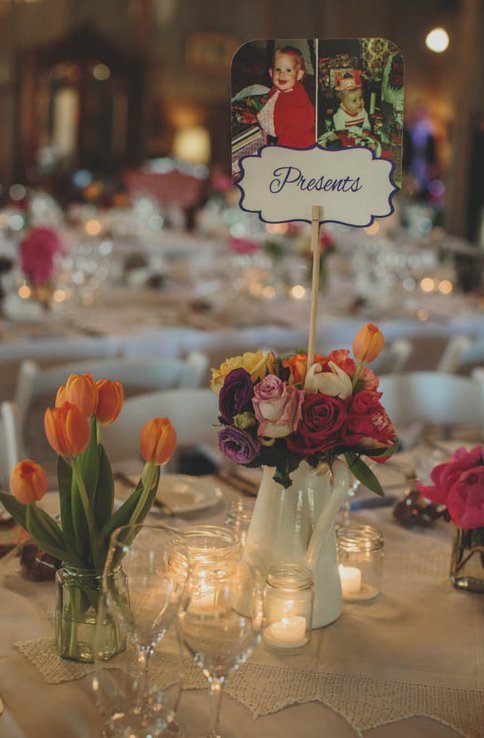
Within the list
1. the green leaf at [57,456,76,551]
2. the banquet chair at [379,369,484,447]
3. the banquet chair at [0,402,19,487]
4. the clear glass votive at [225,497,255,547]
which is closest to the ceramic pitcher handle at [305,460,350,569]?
the clear glass votive at [225,497,255,547]

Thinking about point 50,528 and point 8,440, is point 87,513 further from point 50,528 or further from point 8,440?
point 8,440

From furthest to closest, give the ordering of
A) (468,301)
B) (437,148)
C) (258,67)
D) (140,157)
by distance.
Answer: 1. (437,148)
2. (140,157)
3. (468,301)
4. (258,67)

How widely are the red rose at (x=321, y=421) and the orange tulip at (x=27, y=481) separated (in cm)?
34

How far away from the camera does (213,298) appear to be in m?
4.50

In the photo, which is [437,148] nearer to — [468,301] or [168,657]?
[468,301]

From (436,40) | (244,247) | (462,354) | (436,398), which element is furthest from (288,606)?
(244,247)

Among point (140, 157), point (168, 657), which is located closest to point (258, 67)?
point (168, 657)

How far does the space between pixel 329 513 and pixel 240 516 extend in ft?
0.96

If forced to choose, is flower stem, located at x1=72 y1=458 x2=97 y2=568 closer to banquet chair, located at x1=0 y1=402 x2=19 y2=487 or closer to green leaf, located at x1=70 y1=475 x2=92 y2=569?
green leaf, located at x1=70 y1=475 x2=92 y2=569

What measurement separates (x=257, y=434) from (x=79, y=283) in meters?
3.00

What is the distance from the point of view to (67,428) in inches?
48.8

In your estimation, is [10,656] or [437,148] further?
[437,148]

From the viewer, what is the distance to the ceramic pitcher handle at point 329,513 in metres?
1.42

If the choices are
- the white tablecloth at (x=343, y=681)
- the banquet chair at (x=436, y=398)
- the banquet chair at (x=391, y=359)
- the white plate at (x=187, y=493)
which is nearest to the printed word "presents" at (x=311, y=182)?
Result: the white tablecloth at (x=343, y=681)
